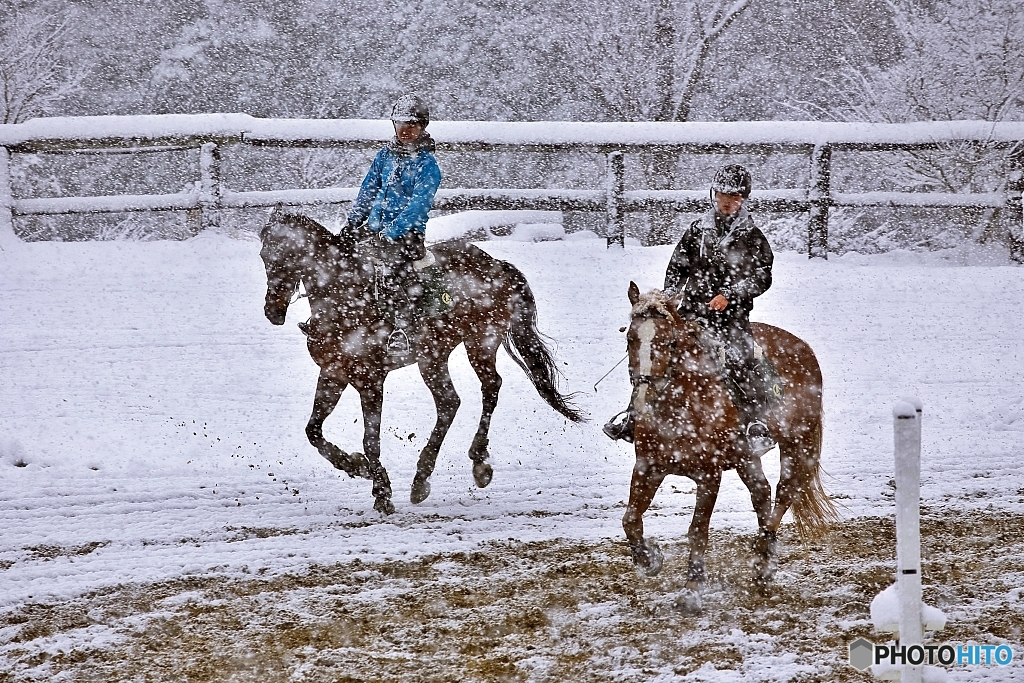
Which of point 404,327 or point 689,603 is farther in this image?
point 404,327

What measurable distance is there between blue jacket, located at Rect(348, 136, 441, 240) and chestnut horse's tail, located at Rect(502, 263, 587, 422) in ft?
3.50

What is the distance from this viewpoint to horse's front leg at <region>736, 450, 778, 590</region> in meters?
5.05

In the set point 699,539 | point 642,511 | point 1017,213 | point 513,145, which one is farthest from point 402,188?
point 1017,213

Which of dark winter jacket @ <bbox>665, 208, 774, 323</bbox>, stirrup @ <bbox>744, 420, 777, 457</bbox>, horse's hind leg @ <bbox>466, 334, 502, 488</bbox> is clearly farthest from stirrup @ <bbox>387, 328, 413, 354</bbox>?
stirrup @ <bbox>744, 420, 777, 457</bbox>

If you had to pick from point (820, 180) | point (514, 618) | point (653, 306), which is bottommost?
point (514, 618)

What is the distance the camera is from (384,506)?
639 cm

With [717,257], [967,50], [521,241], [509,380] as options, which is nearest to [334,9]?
[521,241]

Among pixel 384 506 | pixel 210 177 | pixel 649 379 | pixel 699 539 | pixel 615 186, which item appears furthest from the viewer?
pixel 615 186

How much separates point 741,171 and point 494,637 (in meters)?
2.70

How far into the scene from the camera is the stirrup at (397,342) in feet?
21.5

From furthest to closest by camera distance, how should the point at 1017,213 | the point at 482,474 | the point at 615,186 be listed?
1. the point at 1017,213
2. the point at 615,186
3. the point at 482,474

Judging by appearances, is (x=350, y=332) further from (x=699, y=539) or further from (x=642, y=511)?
(x=699, y=539)

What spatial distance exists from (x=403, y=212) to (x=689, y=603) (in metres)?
3.27

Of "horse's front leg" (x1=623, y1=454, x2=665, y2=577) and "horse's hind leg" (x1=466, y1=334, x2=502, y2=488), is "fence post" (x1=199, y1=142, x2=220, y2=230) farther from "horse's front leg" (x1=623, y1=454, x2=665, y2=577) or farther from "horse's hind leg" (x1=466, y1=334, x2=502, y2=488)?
"horse's front leg" (x1=623, y1=454, x2=665, y2=577)
